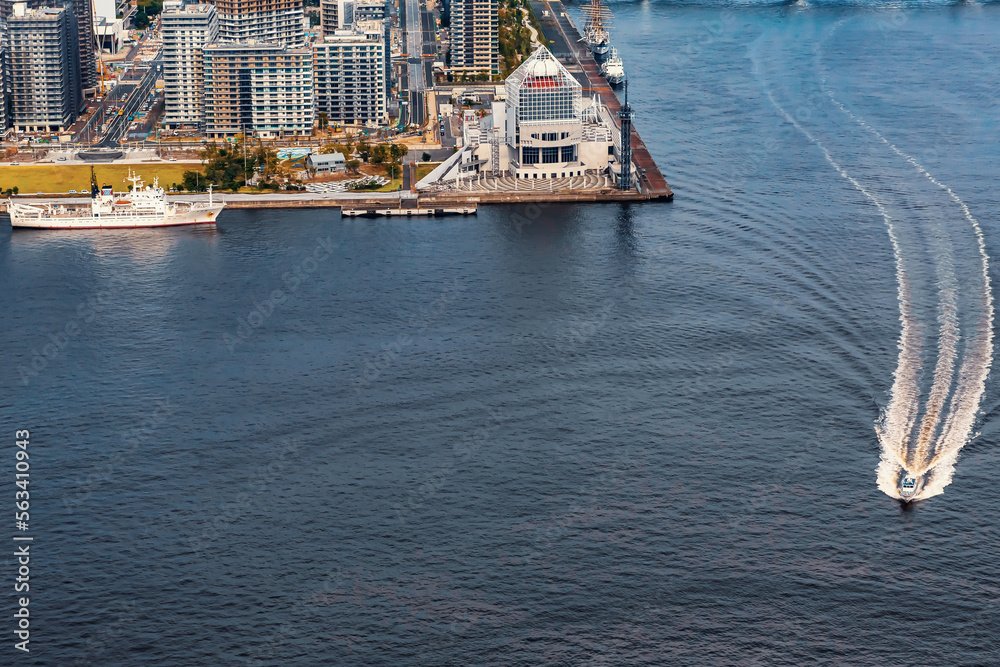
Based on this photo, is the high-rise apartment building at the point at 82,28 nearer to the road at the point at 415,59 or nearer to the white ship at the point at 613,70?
the road at the point at 415,59

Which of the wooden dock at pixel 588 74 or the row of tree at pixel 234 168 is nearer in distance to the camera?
the wooden dock at pixel 588 74

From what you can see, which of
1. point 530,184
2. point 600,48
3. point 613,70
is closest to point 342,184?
point 530,184

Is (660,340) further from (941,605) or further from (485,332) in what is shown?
(941,605)

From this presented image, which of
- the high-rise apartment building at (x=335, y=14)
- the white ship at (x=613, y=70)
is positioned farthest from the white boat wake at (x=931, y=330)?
the high-rise apartment building at (x=335, y=14)

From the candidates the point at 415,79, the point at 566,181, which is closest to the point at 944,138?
the point at 566,181

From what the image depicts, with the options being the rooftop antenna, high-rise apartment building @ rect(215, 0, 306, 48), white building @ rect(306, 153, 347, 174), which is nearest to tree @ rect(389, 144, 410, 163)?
white building @ rect(306, 153, 347, 174)

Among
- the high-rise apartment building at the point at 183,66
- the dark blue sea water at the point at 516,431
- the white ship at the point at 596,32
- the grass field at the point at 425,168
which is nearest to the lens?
the dark blue sea water at the point at 516,431

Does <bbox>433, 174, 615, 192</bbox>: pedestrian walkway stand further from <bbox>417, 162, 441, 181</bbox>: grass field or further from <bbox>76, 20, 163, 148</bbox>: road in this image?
<bbox>76, 20, 163, 148</bbox>: road
